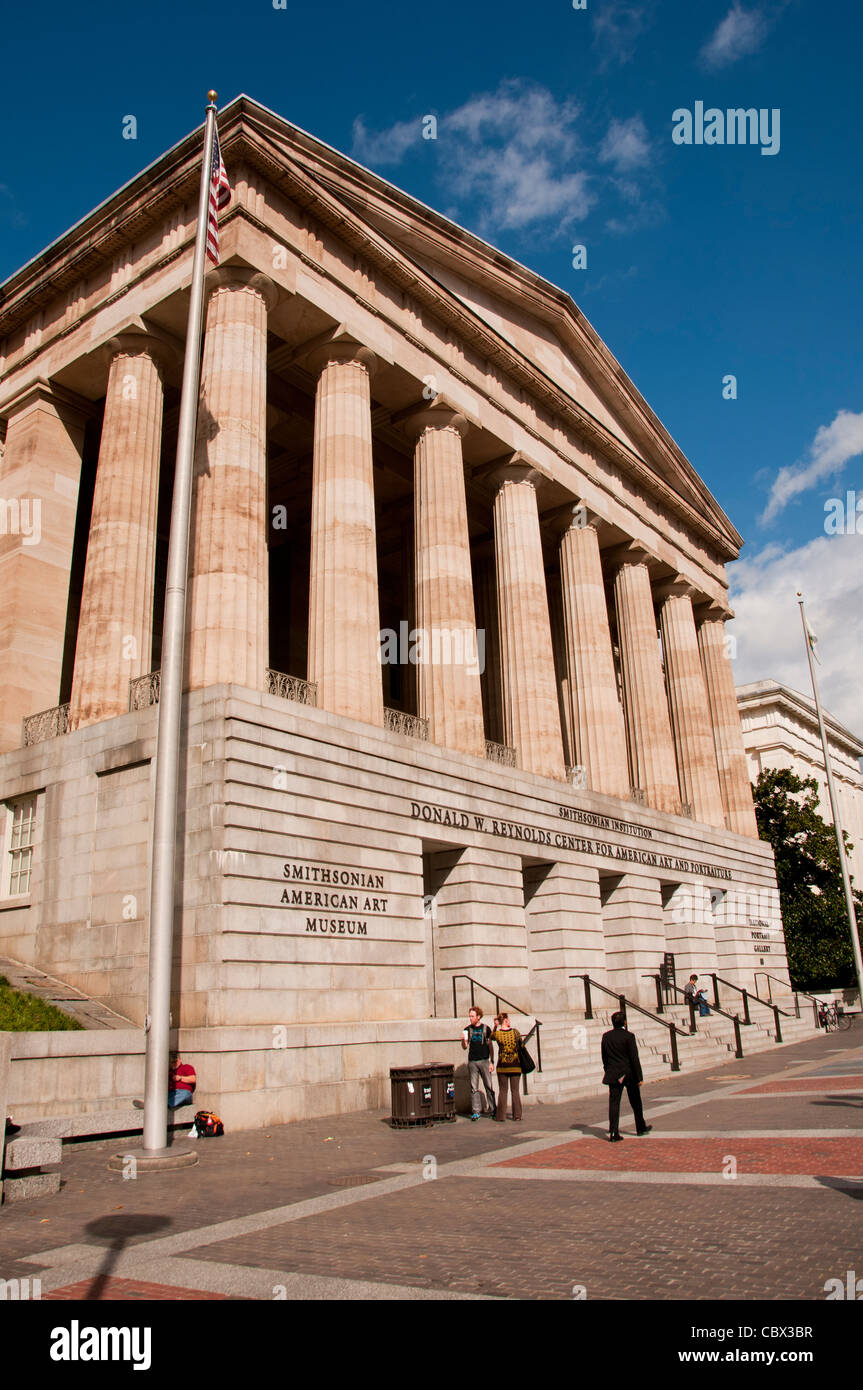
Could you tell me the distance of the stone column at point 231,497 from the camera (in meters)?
20.1

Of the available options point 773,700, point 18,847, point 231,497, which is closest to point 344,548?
point 231,497

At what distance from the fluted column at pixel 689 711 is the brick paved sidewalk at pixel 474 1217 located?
87.6 feet

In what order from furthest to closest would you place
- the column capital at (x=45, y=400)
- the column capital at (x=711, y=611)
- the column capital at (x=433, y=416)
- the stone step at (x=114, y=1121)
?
the column capital at (x=711, y=611), the column capital at (x=433, y=416), the column capital at (x=45, y=400), the stone step at (x=114, y=1121)

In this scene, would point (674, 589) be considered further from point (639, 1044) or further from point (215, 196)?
point (215, 196)

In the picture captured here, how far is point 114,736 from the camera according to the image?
67.7 feet

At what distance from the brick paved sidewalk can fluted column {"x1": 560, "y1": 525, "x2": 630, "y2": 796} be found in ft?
62.5

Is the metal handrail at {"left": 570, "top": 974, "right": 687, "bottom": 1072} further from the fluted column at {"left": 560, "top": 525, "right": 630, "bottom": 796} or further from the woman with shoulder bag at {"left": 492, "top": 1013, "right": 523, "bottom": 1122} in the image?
the fluted column at {"left": 560, "top": 525, "right": 630, "bottom": 796}

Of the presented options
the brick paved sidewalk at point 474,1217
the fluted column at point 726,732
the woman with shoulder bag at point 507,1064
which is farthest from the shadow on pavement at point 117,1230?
the fluted column at point 726,732

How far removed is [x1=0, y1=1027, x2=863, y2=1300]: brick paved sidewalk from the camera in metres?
6.61

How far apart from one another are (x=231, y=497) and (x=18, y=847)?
9.22m

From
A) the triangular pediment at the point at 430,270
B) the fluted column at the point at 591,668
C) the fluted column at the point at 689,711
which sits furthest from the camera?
the fluted column at the point at 689,711

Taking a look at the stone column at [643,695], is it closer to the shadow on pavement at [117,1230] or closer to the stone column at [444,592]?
the stone column at [444,592]
